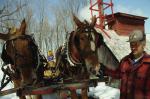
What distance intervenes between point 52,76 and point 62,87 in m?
1.06

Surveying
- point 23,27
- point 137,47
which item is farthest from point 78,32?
point 137,47

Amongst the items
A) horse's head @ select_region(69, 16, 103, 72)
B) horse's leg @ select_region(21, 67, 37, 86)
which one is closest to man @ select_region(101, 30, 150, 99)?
horse's head @ select_region(69, 16, 103, 72)

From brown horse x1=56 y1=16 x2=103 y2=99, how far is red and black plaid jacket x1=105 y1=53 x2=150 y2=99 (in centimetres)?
234

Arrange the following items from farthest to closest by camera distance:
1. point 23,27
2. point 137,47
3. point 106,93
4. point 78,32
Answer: point 106,93
point 23,27
point 78,32
point 137,47

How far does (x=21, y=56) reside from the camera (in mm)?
6113

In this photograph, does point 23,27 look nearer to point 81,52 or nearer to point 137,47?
point 81,52

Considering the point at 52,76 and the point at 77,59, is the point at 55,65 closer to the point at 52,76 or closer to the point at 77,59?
the point at 52,76

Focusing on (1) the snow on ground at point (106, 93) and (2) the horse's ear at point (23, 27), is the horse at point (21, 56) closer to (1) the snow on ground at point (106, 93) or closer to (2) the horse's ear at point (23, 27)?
(2) the horse's ear at point (23, 27)

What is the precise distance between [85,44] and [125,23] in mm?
18067

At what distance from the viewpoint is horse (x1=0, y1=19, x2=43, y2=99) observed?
6066 millimetres

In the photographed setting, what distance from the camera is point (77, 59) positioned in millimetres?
6484

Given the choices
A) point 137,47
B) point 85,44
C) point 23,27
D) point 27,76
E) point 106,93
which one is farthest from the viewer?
point 106,93

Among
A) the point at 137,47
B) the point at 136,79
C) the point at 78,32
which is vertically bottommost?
the point at 136,79

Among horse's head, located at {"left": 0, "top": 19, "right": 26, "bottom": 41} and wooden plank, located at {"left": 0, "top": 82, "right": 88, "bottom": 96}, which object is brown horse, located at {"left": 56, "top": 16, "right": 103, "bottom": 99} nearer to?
wooden plank, located at {"left": 0, "top": 82, "right": 88, "bottom": 96}
